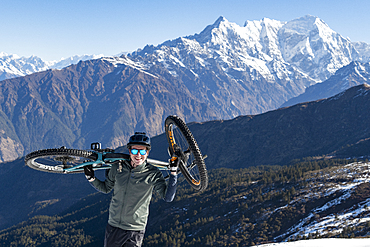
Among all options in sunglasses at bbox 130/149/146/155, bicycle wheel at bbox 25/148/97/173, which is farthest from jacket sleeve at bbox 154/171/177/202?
bicycle wheel at bbox 25/148/97/173

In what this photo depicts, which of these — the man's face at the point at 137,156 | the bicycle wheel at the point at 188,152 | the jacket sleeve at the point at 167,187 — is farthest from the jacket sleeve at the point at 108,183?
the bicycle wheel at the point at 188,152

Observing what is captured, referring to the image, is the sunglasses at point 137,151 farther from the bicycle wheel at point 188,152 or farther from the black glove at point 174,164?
the bicycle wheel at point 188,152

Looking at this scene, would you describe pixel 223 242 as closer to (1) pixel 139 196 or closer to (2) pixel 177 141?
(2) pixel 177 141

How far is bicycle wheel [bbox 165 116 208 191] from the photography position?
13.9 m

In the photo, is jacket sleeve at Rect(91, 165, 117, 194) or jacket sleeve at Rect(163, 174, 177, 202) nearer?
jacket sleeve at Rect(163, 174, 177, 202)

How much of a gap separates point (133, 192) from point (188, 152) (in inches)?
190

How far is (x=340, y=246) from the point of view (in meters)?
20.4

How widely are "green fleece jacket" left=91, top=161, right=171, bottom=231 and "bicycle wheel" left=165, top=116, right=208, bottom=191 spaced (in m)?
3.06

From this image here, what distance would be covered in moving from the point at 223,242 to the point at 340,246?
77109 mm

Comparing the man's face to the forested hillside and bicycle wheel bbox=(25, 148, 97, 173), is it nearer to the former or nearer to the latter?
bicycle wheel bbox=(25, 148, 97, 173)

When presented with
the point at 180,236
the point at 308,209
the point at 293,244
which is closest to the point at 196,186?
the point at 293,244

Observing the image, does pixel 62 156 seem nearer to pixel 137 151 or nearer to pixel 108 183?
pixel 108 183

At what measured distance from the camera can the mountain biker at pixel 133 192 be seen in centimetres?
975

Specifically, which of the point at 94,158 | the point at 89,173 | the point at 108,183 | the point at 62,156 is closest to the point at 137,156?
the point at 108,183
